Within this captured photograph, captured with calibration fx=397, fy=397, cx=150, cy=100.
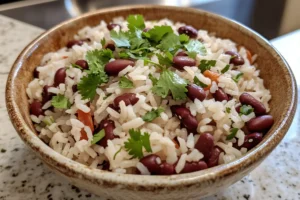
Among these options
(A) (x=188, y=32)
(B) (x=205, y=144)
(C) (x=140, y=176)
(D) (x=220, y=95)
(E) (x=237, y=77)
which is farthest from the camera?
(A) (x=188, y=32)

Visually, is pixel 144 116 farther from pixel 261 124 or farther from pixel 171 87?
pixel 261 124

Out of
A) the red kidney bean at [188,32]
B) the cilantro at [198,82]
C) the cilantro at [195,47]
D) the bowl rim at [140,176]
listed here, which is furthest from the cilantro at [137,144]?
the red kidney bean at [188,32]

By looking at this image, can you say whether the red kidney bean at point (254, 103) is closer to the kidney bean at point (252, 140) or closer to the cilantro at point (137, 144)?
the kidney bean at point (252, 140)

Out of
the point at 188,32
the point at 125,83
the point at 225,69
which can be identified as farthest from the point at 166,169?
the point at 188,32

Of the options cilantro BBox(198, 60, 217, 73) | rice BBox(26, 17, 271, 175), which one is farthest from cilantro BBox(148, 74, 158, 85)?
cilantro BBox(198, 60, 217, 73)

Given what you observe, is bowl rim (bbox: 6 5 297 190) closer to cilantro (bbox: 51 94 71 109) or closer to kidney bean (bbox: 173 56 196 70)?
cilantro (bbox: 51 94 71 109)

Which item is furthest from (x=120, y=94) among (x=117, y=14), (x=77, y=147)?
(x=117, y=14)
